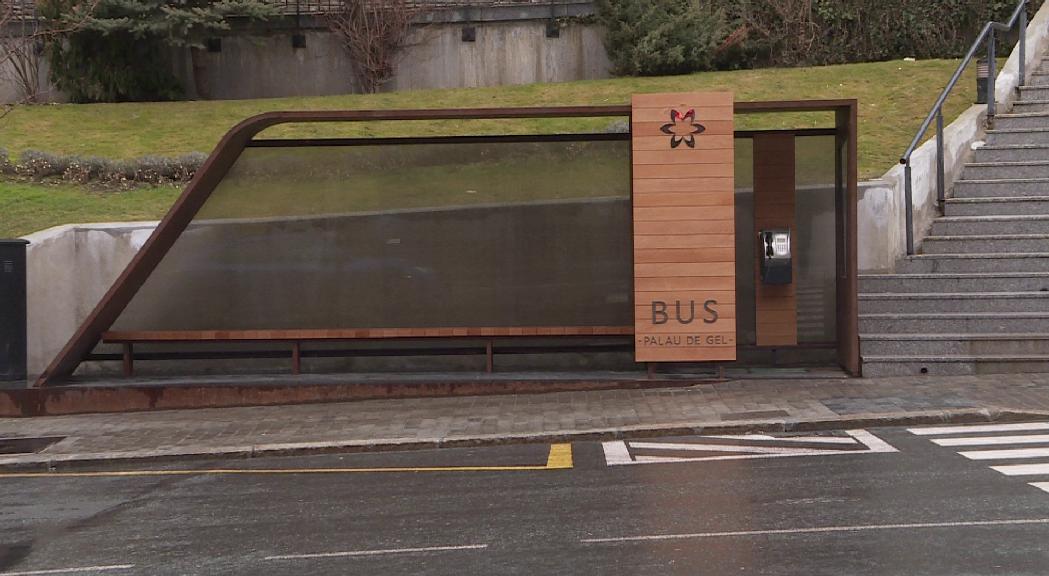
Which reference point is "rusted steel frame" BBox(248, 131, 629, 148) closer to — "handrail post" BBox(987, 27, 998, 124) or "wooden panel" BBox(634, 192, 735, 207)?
"wooden panel" BBox(634, 192, 735, 207)

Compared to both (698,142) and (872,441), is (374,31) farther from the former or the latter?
(872,441)

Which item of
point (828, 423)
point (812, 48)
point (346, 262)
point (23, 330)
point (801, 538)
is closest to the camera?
point (801, 538)

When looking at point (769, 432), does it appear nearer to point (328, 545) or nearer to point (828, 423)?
point (828, 423)

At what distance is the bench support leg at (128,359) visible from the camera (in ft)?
45.1

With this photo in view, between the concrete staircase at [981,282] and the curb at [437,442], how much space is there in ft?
7.16

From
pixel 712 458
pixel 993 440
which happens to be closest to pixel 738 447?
pixel 712 458

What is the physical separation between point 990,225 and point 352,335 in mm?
7747

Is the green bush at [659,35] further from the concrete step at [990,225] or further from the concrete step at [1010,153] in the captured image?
the concrete step at [990,225]

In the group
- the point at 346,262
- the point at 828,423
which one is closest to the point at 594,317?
the point at 346,262

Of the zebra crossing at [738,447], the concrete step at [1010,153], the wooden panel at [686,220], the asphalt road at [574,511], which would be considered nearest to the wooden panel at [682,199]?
the wooden panel at [686,220]

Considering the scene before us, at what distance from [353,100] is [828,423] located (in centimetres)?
1265

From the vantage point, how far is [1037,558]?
20.6ft

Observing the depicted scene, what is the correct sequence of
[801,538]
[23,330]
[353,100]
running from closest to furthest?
1. [801,538]
2. [23,330]
3. [353,100]

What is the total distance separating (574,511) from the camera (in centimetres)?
792
